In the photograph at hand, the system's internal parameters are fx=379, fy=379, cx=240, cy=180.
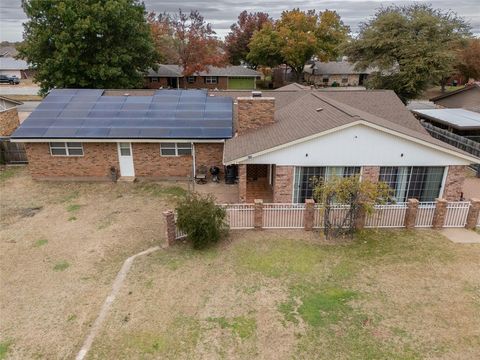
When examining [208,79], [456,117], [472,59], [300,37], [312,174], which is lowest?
[312,174]

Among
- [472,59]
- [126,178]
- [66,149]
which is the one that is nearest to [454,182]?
[126,178]

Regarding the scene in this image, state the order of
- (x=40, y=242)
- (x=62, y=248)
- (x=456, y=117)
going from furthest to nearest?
(x=456, y=117) → (x=40, y=242) → (x=62, y=248)

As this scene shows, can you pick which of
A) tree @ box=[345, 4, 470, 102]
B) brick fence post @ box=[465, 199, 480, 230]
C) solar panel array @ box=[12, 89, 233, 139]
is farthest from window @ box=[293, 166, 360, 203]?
tree @ box=[345, 4, 470, 102]

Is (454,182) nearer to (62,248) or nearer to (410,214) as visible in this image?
(410,214)

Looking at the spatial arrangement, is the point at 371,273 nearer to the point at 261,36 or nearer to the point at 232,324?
the point at 232,324

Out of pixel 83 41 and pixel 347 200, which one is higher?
pixel 83 41

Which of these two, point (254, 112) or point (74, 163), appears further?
point (74, 163)

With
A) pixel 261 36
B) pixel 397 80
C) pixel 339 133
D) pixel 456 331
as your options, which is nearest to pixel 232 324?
pixel 456 331
